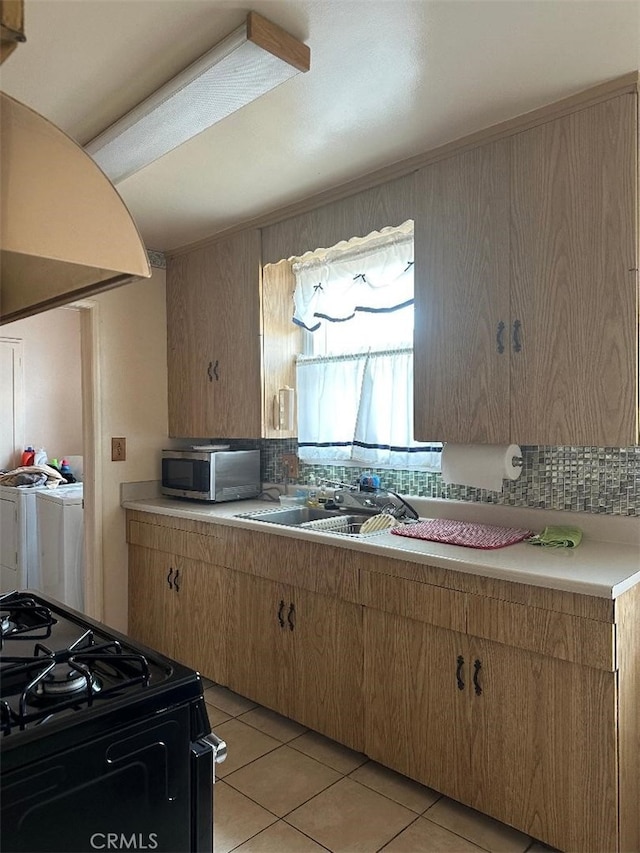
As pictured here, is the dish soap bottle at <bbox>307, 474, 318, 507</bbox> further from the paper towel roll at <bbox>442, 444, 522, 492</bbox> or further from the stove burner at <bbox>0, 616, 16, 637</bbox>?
the stove burner at <bbox>0, 616, 16, 637</bbox>

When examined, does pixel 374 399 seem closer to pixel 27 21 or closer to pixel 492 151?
pixel 492 151

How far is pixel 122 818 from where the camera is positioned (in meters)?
1.00

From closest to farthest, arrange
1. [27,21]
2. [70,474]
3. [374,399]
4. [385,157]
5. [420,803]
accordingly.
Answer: [27,21], [420,803], [385,157], [374,399], [70,474]

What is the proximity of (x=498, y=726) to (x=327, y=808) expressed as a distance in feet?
2.17

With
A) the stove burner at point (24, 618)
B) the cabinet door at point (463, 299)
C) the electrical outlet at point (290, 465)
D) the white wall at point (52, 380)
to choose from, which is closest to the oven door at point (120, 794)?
the stove burner at point (24, 618)

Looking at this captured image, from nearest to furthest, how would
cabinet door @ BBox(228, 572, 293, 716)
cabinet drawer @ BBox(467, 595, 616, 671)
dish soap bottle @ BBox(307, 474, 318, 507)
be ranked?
cabinet drawer @ BBox(467, 595, 616, 671) → cabinet door @ BBox(228, 572, 293, 716) → dish soap bottle @ BBox(307, 474, 318, 507)

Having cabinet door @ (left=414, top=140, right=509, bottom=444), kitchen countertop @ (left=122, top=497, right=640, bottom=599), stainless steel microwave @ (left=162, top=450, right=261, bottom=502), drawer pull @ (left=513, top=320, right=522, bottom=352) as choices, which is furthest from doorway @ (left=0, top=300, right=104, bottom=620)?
drawer pull @ (left=513, top=320, right=522, bottom=352)

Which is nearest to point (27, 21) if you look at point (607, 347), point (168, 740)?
point (168, 740)

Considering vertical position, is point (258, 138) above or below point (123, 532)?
above

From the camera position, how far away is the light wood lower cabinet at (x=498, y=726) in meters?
1.68

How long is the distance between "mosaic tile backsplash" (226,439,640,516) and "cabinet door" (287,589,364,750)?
27.2 inches

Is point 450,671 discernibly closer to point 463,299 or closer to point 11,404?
point 463,299

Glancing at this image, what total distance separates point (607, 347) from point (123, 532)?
264cm

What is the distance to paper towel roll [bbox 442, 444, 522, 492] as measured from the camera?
2188mm
